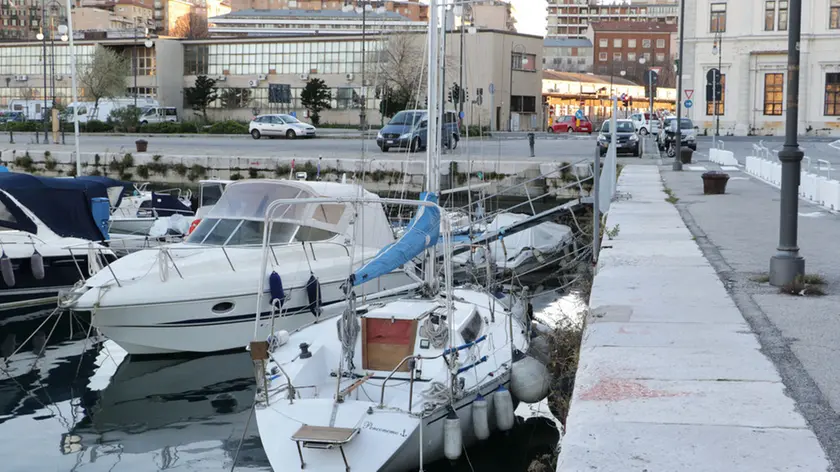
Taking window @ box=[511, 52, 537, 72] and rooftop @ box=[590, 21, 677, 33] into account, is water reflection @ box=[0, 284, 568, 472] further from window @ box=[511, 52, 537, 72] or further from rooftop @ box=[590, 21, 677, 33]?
rooftop @ box=[590, 21, 677, 33]

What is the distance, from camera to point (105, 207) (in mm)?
21047

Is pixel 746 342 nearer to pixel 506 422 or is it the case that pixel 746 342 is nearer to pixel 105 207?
pixel 506 422

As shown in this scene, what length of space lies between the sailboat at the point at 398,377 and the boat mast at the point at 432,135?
0.47ft

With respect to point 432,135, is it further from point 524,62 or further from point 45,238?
point 524,62

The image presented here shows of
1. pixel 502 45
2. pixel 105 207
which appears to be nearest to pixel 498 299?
pixel 105 207

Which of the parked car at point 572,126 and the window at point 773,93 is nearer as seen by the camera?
the window at point 773,93

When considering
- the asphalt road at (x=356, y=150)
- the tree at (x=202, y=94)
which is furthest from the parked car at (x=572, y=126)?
the tree at (x=202, y=94)

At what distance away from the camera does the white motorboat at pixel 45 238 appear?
1794 centimetres

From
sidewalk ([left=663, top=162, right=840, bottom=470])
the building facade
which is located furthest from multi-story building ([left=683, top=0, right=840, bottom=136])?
sidewalk ([left=663, top=162, right=840, bottom=470])

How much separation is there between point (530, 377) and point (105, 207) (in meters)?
12.8

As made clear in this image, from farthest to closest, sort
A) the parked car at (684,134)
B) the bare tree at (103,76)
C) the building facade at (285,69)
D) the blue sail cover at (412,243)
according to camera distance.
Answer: the bare tree at (103,76) < the building facade at (285,69) < the parked car at (684,134) < the blue sail cover at (412,243)

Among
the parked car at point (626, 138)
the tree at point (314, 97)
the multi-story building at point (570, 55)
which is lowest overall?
the parked car at point (626, 138)

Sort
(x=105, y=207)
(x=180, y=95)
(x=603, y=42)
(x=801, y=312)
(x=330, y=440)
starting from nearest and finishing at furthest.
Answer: (x=330, y=440) → (x=801, y=312) → (x=105, y=207) → (x=180, y=95) → (x=603, y=42)

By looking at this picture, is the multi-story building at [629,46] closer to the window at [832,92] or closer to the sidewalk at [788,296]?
the window at [832,92]
